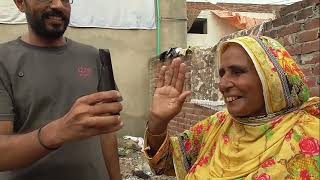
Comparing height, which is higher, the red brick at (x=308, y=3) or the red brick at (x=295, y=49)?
the red brick at (x=308, y=3)

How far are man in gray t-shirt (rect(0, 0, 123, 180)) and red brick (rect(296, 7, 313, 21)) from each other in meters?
1.90

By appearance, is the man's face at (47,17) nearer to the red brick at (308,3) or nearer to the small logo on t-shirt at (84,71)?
the small logo on t-shirt at (84,71)

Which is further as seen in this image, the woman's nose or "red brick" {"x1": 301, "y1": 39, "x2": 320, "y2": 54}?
"red brick" {"x1": 301, "y1": 39, "x2": 320, "y2": 54}

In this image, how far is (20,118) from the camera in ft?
6.13

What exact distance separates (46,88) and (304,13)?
224 cm

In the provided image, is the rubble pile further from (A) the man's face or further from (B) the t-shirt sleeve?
(B) the t-shirt sleeve

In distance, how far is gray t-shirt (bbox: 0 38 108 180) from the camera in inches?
73.2

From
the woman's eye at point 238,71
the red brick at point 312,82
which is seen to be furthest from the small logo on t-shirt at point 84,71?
the red brick at point 312,82

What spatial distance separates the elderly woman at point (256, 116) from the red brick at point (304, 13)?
4.49 ft

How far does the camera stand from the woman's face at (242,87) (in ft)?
6.48

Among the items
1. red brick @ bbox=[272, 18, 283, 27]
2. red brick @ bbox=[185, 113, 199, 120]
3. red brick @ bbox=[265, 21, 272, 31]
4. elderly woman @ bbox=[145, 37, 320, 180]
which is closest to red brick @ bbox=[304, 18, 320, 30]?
red brick @ bbox=[272, 18, 283, 27]

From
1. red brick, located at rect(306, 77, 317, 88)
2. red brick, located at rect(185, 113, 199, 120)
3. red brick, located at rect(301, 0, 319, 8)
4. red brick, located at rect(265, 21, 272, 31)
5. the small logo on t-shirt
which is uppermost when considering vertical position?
red brick, located at rect(301, 0, 319, 8)

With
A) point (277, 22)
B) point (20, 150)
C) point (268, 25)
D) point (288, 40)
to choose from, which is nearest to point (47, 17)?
point (20, 150)

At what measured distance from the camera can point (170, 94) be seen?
2.01 m
